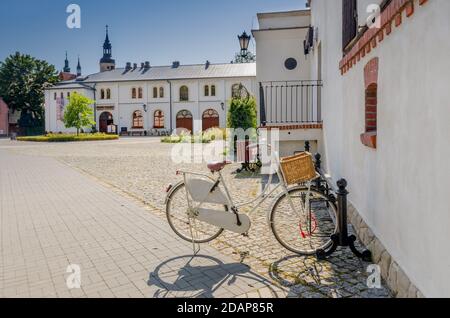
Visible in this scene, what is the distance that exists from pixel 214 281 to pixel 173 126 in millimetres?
47181

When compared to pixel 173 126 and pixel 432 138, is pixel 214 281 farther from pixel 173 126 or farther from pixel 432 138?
pixel 173 126

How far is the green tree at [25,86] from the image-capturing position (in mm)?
59156

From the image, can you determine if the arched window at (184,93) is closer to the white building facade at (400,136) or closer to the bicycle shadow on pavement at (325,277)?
the white building facade at (400,136)

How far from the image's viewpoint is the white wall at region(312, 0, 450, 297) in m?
2.34

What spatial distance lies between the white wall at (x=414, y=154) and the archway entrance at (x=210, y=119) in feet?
148

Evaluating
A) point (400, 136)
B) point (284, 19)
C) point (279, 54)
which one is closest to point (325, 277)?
point (400, 136)

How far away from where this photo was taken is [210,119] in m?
50.0

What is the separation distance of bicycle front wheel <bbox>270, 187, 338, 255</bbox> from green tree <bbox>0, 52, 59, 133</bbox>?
62.3 metres

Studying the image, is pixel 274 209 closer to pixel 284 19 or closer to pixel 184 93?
pixel 284 19

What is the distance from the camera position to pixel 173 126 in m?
50.0

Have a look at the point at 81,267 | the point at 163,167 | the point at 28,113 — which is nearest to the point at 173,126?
the point at 28,113

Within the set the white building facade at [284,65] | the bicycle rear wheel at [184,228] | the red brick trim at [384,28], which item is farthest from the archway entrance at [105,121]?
the red brick trim at [384,28]

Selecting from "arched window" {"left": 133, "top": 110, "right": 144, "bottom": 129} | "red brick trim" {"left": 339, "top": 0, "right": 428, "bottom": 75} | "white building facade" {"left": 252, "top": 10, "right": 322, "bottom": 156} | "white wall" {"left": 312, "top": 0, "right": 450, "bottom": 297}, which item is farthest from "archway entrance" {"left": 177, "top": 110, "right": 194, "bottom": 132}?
"white wall" {"left": 312, "top": 0, "right": 450, "bottom": 297}

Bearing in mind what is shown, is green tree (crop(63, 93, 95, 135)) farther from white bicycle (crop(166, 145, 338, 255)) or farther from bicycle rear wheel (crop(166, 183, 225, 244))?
white bicycle (crop(166, 145, 338, 255))
